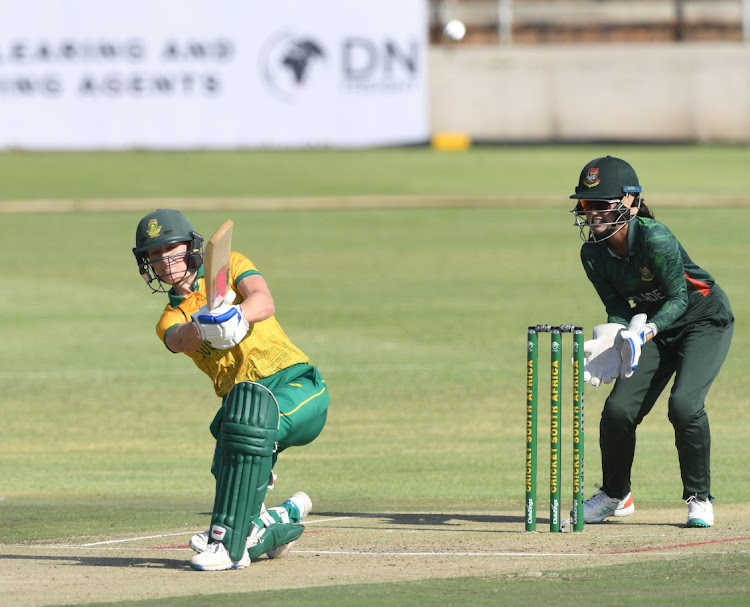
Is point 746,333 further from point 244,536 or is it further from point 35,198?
point 35,198

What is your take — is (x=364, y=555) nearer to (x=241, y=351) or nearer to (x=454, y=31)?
(x=241, y=351)

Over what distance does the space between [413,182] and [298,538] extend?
21.3 m

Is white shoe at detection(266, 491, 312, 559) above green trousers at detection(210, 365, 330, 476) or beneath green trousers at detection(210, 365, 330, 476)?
beneath

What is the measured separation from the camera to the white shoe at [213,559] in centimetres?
668

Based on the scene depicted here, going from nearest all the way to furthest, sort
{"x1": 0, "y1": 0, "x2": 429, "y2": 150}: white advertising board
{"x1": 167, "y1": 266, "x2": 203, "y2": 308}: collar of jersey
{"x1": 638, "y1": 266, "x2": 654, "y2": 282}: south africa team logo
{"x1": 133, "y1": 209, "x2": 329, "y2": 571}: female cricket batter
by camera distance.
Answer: {"x1": 133, "y1": 209, "x2": 329, "y2": 571}: female cricket batter
{"x1": 167, "y1": 266, "x2": 203, "y2": 308}: collar of jersey
{"x1": 638, "y1": 266, "x2": 654, "y2": 282}: south africa team logo
{"x1": 0, "y1": 0, "x2": 429, "y2": 150}: white advertising board

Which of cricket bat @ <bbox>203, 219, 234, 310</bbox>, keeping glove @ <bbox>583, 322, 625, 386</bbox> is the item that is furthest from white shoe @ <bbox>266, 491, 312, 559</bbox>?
keeping glove @ <bbox>583, 322, 625, 386</bbox>

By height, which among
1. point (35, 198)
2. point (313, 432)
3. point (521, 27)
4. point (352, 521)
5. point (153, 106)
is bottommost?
point (352, 521)

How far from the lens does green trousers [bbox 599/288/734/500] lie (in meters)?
7.78

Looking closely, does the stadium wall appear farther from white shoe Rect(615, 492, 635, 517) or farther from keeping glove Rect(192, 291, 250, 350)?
keeping glove Rect(192, 291, 250, 350)

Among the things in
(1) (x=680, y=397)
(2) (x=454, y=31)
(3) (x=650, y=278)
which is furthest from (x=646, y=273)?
(2) (x=454, y=31)

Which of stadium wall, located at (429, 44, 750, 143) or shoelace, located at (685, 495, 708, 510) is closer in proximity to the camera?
shoelace, located at (685, 495, 708, 510)

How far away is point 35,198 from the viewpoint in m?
26.8

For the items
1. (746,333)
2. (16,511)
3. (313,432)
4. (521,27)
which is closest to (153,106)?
(521,27)

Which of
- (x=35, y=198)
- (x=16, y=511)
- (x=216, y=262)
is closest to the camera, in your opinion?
(x=216, y=262)
